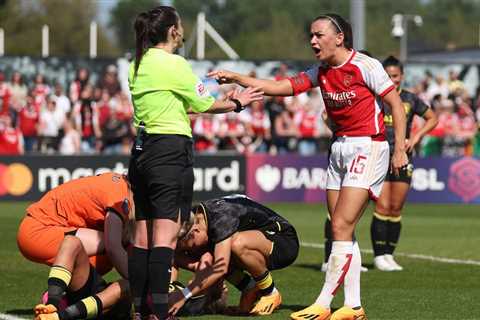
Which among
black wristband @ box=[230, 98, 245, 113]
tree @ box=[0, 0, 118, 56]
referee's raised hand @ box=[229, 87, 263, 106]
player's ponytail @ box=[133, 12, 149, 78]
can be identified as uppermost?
tree @ box=[0, 0, 118, 56]

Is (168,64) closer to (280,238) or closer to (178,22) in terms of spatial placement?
(178,22)

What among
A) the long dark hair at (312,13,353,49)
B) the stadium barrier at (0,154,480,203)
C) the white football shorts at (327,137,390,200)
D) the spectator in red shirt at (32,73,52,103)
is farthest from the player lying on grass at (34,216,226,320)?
the spectator in red shirt at (32,73,52,103)

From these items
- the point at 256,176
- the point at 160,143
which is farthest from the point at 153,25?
the point at 256,176

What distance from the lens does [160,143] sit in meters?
8.27

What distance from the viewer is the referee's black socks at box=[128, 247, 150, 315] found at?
8.39m

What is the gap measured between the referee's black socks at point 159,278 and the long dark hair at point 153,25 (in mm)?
1291

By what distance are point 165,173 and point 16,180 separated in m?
15.5

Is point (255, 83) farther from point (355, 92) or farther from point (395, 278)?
point (395, 278)

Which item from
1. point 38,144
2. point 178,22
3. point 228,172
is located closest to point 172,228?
point 178,22

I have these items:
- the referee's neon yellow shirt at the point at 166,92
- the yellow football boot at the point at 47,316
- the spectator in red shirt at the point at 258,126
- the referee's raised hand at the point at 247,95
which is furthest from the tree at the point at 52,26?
the yellow football boot at the point at 47,316

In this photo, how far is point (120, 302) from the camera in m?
8.85

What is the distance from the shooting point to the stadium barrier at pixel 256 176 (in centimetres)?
2327

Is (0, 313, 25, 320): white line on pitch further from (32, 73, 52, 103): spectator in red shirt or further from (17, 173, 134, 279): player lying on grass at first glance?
(32, 73, 52, 103): spectator in red shirt

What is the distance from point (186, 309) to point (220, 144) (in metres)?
19.6
